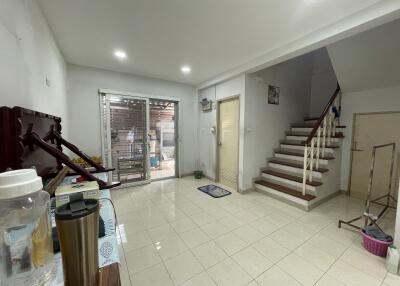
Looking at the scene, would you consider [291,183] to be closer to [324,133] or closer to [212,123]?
[324,133]

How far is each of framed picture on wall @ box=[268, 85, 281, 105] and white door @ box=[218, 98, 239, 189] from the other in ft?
2.57

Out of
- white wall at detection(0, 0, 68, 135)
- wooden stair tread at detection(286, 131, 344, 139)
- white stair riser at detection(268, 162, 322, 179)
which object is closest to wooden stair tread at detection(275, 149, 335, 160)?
white stair riser at detection(268, 162, 322, 179)

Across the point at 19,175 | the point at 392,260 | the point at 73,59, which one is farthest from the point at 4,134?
the point at 392,260

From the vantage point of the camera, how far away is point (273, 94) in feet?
12.8

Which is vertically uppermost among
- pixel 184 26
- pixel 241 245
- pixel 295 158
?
pixel 184 26

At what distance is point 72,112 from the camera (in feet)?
11.0

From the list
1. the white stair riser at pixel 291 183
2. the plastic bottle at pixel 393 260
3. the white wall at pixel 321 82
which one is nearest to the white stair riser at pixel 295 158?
the white stair riser at pixel 291 183

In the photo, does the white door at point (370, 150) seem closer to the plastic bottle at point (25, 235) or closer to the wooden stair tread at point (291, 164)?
the wooden stair tread at point (291, 164)

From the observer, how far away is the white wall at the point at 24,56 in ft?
3.60

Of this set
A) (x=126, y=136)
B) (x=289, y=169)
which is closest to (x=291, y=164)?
(x=289, y=169)

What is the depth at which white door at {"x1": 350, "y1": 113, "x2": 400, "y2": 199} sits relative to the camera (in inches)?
119

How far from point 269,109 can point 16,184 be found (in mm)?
4076

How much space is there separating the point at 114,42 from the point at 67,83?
150 cm

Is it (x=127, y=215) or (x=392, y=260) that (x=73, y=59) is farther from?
(x=392, y=260)
